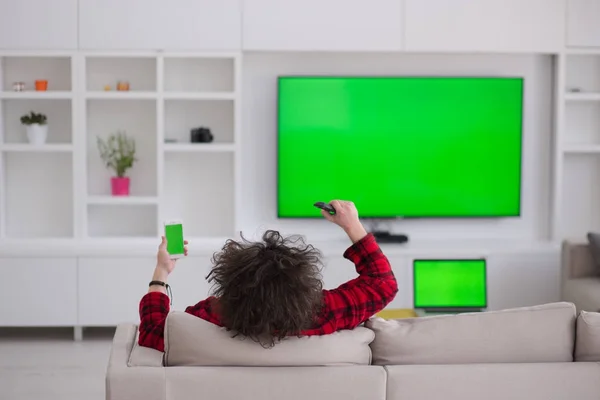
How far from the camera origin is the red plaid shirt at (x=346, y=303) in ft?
7.72

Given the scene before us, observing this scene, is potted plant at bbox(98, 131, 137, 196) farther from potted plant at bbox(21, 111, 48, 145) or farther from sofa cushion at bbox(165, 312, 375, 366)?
sofa cushion at bbox(165, 312, 375, 366)

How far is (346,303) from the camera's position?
237 cm

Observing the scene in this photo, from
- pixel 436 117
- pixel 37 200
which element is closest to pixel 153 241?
pixel 37 200

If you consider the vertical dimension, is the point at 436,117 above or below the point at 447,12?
below

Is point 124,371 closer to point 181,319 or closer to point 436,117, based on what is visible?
point 181,319

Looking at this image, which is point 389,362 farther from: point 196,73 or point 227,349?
point 196,73

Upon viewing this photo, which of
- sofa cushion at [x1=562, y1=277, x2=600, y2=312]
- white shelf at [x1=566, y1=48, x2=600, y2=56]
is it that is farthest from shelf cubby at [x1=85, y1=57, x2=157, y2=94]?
sofa cushion at [x1=562, y1=277, x2=600, y2=312]

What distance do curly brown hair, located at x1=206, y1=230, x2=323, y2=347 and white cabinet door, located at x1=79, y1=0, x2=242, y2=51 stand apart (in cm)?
337

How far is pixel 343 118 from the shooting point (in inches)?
225

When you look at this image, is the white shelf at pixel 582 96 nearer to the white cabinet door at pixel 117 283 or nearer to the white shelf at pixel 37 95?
the white cabinet door at pixel 117 283

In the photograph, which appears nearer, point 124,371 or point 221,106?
point 124,371

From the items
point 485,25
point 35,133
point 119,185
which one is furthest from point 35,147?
point 485,25

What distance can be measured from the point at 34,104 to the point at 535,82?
10.5ft

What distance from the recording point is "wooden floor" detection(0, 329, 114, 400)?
14.1ft
